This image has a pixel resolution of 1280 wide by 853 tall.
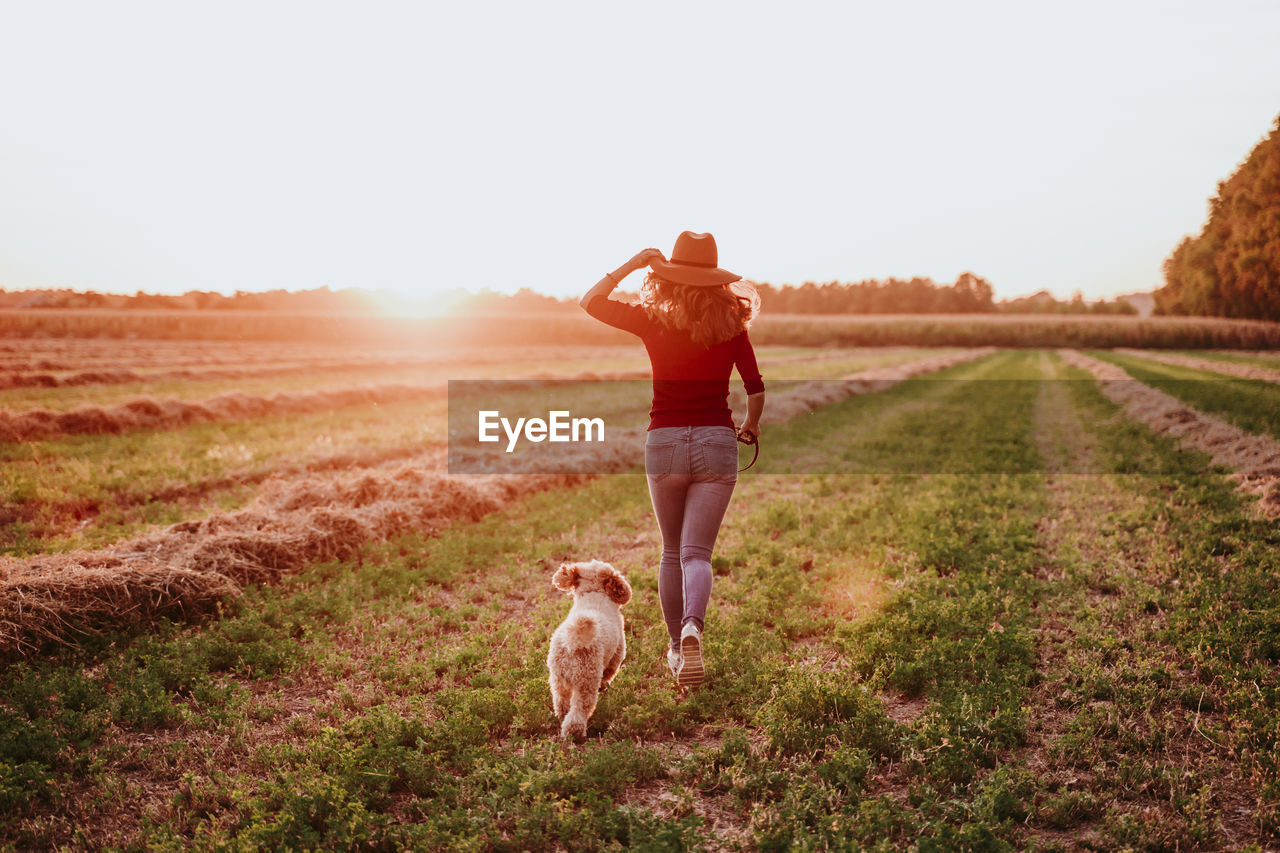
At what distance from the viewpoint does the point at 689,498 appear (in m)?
4.37

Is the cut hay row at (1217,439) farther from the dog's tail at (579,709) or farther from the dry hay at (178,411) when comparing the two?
the dry hay at (178,411)

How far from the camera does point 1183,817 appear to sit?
338cm

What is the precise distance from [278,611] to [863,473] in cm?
964

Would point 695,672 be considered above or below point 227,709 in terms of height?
above

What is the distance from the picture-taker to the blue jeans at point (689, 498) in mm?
4203

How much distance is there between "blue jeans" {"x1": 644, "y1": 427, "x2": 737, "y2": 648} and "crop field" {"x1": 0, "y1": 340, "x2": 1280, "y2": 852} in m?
0.81

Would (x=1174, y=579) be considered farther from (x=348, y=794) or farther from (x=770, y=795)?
(x=348, y=794)

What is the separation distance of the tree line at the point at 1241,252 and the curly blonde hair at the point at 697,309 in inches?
2371

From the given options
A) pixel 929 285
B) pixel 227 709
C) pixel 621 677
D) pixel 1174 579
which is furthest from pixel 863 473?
pixel 929 285

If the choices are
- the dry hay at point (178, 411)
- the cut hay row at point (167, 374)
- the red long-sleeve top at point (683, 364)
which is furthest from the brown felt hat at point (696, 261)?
the cut hay row at point (167, 374)

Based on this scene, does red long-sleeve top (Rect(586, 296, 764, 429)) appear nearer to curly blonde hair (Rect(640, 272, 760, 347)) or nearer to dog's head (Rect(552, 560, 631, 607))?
curly blonde hair (Rect(640, 272, 760, 347))

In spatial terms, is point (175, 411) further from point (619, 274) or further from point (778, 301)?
point (778, 301)

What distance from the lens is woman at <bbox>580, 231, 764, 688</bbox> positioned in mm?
4074

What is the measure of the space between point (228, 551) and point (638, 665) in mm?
4517
